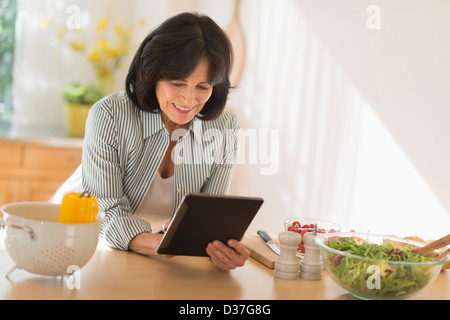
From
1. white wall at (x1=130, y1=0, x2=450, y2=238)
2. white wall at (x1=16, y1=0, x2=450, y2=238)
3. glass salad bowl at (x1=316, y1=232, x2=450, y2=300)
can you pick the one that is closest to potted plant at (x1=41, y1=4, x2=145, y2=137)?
white wall at (x1=16, y1=0, x2=450, y2=238)

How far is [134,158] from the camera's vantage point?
1.86m

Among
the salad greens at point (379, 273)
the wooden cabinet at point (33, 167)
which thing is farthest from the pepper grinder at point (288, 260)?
the wooden cabinet at point (33, 167)

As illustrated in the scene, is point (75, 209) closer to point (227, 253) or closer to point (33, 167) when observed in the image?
point (227, 253)

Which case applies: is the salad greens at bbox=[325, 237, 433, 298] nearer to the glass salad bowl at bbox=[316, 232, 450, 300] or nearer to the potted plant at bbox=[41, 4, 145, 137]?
the glass salad bowl at bbox=[316, 232, 450, 300]

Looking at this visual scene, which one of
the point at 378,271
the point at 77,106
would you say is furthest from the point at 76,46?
the point at 378,271

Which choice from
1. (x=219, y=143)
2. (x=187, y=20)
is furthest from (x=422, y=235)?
(x=187, y=20)

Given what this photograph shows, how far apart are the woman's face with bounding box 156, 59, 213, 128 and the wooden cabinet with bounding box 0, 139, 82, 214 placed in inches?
80.5

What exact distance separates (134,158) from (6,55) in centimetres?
283

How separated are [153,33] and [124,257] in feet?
2.33

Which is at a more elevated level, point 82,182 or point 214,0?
point 214,0

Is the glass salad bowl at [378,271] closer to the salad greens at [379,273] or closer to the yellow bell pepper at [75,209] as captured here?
→ the salad greens at [379,273]

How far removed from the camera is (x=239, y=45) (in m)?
3.66
